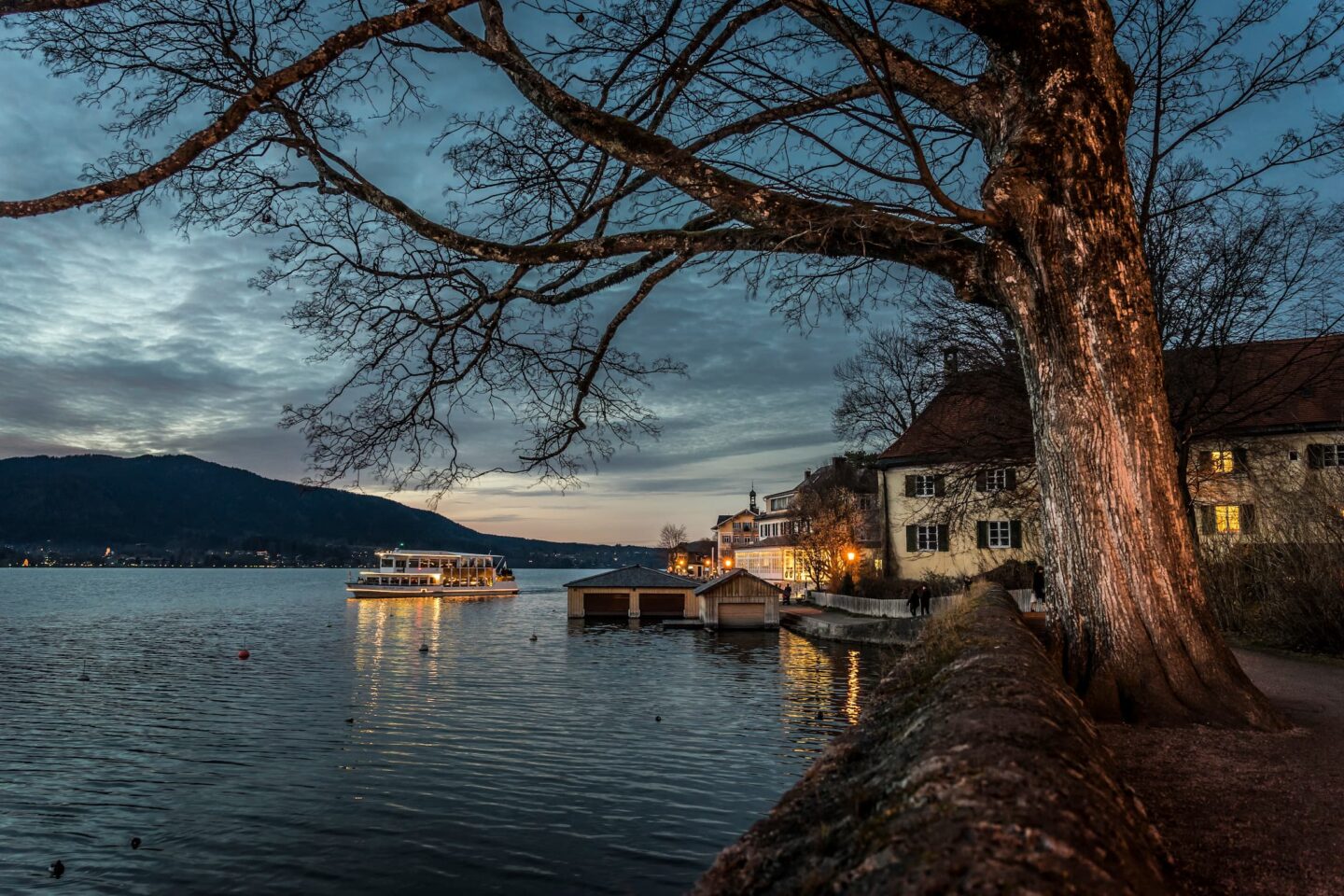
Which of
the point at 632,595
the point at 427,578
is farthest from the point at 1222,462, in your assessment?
the point at 427,578

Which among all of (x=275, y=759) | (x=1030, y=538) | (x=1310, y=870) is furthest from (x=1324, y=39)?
(x=1030, y=538)

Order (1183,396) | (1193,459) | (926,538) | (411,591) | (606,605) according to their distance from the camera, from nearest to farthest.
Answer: (1183,396) → (1193,459) → (926,538) → (606,605) → (411,591)

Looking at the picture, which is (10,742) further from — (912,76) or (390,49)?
(912,76)

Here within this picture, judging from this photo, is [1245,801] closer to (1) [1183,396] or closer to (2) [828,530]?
(1) [1183,396]

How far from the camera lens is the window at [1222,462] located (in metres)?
27.7

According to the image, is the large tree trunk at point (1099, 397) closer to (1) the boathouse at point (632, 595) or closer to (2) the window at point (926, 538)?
(2) the window at point (926, 538)

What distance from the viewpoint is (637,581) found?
62.7 metres

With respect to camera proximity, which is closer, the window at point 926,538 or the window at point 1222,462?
the window at point 1222,462

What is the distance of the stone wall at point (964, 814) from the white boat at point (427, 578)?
10848 cm

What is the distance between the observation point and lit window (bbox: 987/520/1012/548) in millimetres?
41594

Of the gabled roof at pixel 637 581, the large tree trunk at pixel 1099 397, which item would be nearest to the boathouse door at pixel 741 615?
the gabled roof at pixel 637 581

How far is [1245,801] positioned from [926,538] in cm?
4248

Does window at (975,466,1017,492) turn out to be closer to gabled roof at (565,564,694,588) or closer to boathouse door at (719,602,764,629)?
boathouse door at (719,602,764,629)

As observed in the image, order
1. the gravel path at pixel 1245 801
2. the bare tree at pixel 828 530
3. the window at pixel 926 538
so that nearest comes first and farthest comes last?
the gravel path at pixel 1245 801, the window at pixel 926 538, the bare tree at pixel 828 530
